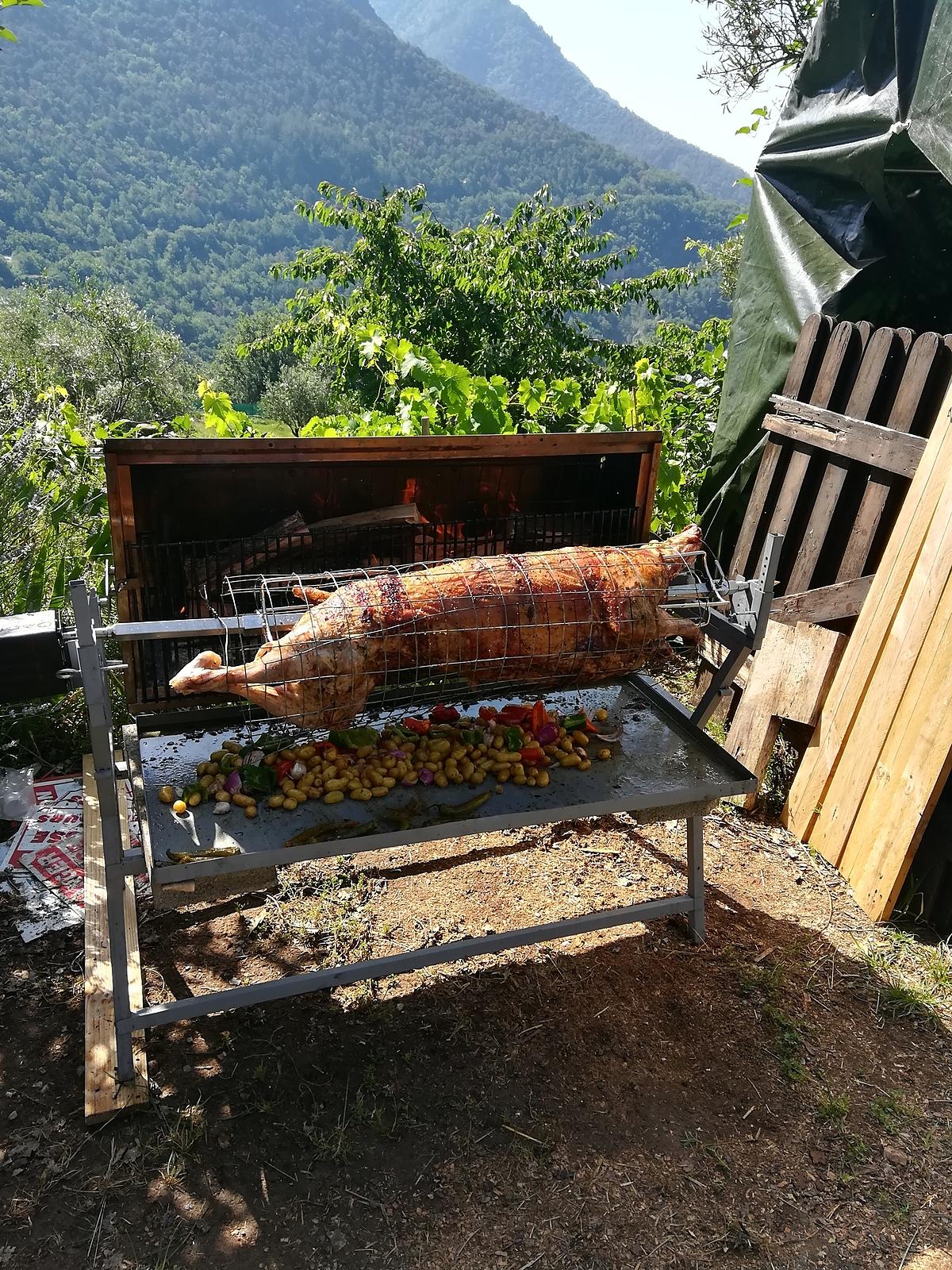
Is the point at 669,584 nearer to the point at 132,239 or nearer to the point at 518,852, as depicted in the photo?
the point at 518,852

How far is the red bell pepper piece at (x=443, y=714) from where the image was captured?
10.4ft

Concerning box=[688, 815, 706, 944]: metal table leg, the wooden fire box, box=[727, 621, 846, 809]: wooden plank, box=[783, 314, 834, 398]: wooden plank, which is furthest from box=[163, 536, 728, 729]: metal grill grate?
box=[783, 314, 834, 398]: wooden plank

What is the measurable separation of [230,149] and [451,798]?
12117 cm

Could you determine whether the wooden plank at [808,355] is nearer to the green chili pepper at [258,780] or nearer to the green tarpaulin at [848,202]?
the green tarpaulin at [848,202]

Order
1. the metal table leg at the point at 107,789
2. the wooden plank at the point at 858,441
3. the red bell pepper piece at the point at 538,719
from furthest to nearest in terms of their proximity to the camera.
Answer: the wooden plank at the point at 858,441
the red bell pepper piece at the point at 538,719
the metal table leg at the point at 107,789

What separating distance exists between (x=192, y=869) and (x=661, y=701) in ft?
6.63

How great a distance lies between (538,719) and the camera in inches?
122

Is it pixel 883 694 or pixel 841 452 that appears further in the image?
pixel 841 452

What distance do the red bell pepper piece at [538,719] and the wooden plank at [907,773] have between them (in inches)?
66.9

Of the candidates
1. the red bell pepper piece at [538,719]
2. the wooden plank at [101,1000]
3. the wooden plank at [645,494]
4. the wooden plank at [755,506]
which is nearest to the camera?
the wooden plank at [101,1000]

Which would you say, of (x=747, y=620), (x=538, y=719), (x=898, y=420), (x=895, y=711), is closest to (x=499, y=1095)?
(x=538, y=719)

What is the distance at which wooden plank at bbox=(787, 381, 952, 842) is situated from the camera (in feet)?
11.7

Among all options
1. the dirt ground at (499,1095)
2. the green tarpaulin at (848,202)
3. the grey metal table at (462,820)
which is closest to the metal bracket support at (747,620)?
the grey metal table at (462,820)

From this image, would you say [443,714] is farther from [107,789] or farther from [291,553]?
[107,789]
